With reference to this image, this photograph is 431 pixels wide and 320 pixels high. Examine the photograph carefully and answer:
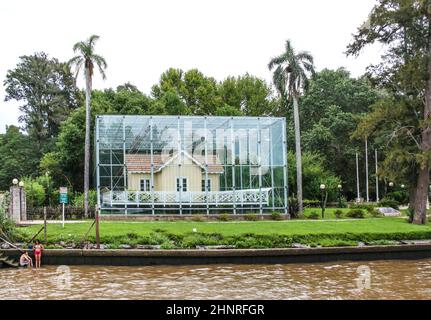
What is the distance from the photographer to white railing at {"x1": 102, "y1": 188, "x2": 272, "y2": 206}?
3475 centimetres

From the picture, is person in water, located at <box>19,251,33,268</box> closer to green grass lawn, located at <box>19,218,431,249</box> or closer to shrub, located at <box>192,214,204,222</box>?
green grass lawn, located at <box>19,218,431,249</box>

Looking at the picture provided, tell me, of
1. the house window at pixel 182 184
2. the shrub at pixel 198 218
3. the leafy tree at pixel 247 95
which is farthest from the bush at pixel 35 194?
the leafy tree at pixel 247 95

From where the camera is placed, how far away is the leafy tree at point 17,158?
2493 inches

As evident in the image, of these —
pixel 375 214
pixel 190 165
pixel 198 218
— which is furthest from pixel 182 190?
pixel 375 214

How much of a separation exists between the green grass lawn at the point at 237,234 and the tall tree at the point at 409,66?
19.1 ft

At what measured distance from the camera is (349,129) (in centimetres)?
6581

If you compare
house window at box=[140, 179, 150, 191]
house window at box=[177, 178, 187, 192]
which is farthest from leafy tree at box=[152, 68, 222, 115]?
house window at box=[140, 179, 150, 191]

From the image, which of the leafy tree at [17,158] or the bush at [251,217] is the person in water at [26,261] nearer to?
the bush at [251,217]

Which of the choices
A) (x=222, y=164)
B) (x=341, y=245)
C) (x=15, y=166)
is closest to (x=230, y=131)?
(x=222, y=164)

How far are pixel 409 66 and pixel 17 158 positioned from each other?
159ft

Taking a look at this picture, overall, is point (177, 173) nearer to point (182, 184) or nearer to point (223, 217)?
point (182, 184)

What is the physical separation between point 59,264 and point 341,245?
1194cm

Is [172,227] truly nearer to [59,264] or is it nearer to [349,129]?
[59,264]
